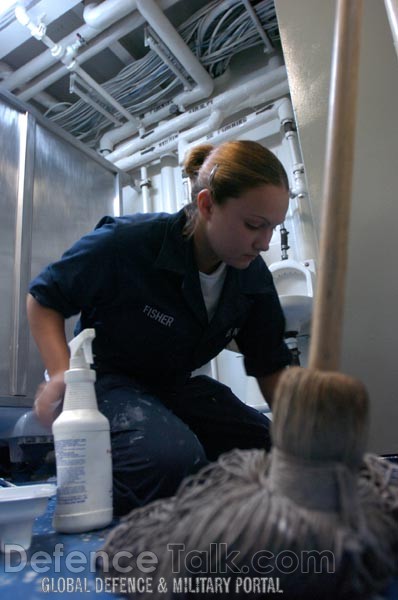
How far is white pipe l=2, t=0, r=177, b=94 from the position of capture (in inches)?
67.6

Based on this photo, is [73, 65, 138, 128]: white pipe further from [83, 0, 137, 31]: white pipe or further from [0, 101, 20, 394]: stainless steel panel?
[0, 101, 20, 394]: stainless steel panel

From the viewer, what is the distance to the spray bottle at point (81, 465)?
1.67ft

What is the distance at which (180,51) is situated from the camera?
70.6 inches

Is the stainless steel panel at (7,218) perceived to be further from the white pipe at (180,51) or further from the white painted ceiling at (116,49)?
the white pipe at (180,51)

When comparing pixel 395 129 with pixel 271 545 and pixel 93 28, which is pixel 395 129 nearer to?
pixel 271 545

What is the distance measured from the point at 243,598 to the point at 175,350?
0.59m

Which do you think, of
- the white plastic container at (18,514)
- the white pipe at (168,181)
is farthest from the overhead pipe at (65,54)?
the white plastic container at (18,514)

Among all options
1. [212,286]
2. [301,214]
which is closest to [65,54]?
[301,214]

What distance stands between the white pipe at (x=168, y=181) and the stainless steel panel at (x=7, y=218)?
77 cm

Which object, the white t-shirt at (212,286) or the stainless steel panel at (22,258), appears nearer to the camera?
the white t-shirt at (212,286)

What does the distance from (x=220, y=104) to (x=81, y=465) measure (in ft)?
5.87

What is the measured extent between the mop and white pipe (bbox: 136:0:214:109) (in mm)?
1650

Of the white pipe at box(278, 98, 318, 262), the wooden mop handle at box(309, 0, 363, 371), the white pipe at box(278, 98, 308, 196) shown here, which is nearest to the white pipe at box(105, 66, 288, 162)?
the white pipe at box(278, 98, 308, 196)

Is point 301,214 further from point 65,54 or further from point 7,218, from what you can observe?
point 65,54
